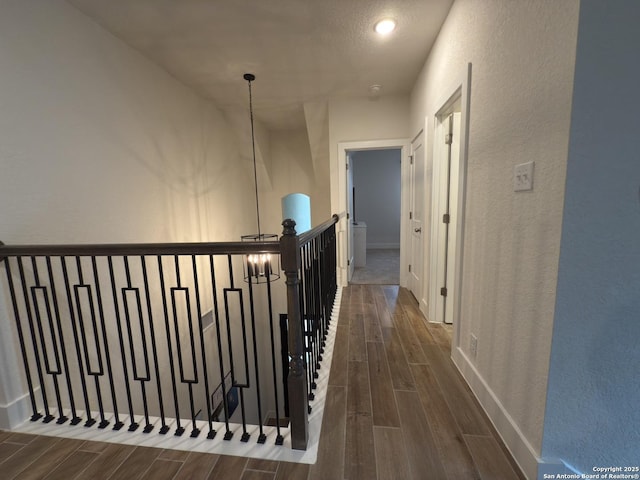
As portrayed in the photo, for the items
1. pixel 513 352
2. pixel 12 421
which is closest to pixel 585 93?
pixel 513 352

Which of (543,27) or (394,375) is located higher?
(543,27)

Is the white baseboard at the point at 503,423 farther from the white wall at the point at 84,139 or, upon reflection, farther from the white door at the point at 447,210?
the white wall at the point at 84,139

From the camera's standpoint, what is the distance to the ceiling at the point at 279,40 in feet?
6.43

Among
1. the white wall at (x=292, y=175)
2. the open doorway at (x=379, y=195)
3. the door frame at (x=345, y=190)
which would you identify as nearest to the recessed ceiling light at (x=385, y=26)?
the door frame at (x=345, y=190)

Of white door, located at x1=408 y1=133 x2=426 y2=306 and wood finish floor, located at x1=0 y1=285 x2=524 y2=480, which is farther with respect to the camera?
white door, located at x1=408 y1=133 x2=426 y2=306

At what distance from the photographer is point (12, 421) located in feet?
5.04

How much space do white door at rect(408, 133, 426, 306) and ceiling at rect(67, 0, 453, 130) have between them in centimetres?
85

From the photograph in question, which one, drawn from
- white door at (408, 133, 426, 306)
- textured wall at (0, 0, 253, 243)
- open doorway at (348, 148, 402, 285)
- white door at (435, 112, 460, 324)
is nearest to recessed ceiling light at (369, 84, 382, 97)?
white door at (408, 133, 426, 306)

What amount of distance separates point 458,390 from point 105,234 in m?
2.78

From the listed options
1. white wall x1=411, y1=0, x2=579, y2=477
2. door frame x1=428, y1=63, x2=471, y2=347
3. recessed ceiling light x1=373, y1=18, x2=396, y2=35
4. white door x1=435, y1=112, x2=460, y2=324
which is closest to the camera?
white wall x1=411, y1=0, x2=579, y2=477

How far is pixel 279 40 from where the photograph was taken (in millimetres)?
2344

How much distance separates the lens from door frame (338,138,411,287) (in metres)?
3.60

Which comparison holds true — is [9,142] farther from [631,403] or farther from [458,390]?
[631,403]

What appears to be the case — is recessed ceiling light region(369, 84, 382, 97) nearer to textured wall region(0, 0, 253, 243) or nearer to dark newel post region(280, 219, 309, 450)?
textured wall region(0, 0, 253, 243)
